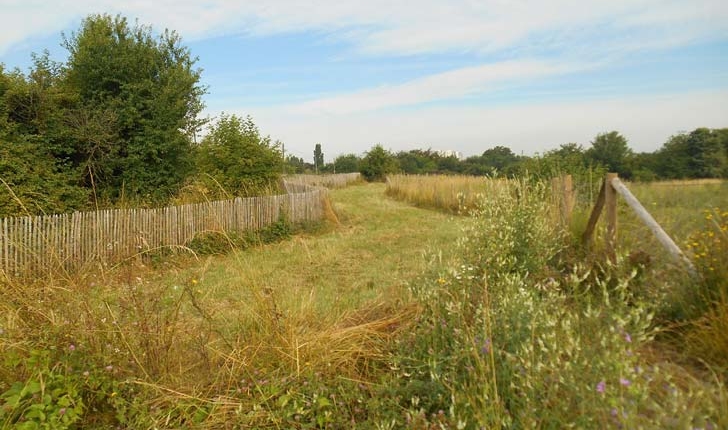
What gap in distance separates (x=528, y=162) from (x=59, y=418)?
39.8ft

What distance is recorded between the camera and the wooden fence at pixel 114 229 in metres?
5.80

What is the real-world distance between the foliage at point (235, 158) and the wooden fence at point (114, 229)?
60.4 inches

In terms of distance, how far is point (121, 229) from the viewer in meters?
7.19

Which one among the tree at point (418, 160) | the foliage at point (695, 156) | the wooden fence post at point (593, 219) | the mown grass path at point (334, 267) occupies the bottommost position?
the mown grass path at point (334, 267)

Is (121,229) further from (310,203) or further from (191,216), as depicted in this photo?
(310,203)

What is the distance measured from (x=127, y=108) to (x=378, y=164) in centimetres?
2578

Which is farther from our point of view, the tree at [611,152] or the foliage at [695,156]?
the tree at [611,152]

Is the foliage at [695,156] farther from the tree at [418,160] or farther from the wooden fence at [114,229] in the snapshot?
the tree at [418,160]

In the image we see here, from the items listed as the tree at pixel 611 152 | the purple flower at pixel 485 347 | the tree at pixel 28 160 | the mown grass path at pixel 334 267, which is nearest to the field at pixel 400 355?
the purple flower at pixel 485 347

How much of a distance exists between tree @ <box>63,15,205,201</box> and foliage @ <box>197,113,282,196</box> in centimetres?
72

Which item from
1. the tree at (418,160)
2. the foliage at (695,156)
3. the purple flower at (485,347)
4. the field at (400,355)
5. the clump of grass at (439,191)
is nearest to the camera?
the field at (400,355)

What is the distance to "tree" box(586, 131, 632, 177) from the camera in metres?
8.27

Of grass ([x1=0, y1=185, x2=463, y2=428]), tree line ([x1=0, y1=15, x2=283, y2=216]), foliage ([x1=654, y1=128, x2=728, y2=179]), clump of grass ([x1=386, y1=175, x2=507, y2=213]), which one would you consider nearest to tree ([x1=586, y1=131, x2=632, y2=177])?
foliage ([x1=654, y1=128, x2=728, y2=179])

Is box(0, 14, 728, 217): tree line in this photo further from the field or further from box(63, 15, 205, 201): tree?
the field
